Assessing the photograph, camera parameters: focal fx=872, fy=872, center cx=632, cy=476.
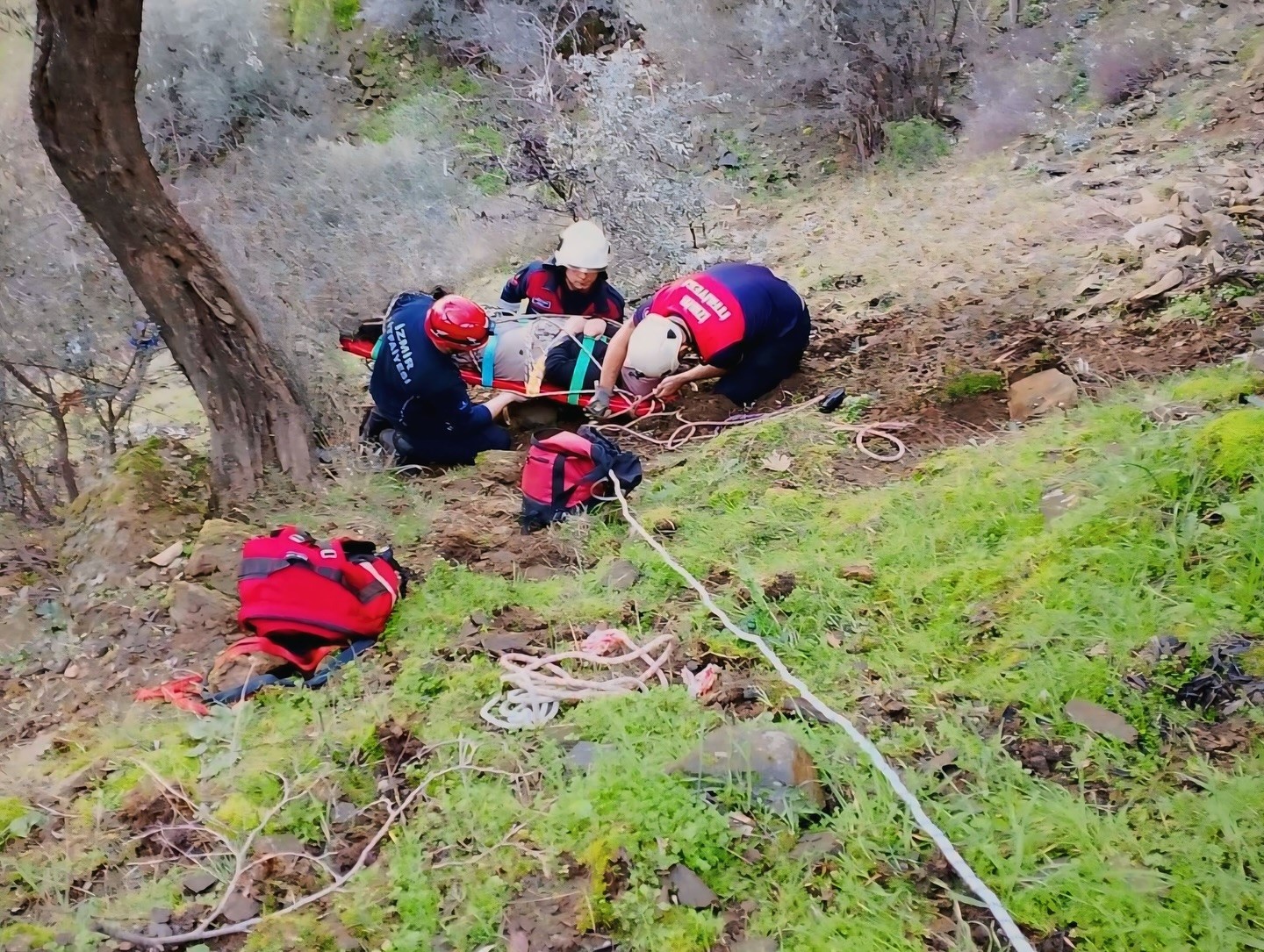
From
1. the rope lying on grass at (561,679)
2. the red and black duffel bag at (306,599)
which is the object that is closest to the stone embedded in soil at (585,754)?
the rope lying on grass at (561,679)

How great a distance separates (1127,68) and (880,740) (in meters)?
8.49

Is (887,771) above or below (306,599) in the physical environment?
below

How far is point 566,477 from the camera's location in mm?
3924

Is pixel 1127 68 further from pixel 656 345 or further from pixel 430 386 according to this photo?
pixel 430 386

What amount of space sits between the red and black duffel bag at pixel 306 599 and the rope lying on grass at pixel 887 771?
3.61 ft

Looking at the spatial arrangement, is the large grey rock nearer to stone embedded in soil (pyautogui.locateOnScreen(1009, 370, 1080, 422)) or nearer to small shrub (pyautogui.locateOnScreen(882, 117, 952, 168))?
stone embedded in soil (pyautogui.locateOnScreen(1009, 370, 1080, 422))

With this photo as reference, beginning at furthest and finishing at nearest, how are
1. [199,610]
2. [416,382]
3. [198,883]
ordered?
[416,382] < [199,610] < [198,883]

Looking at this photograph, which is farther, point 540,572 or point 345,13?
point 345,13

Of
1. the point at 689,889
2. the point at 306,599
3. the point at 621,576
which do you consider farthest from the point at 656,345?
the point at 689,889


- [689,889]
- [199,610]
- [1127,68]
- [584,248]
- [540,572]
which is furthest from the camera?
[1127,68]

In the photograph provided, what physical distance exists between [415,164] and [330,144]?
3.76 feet

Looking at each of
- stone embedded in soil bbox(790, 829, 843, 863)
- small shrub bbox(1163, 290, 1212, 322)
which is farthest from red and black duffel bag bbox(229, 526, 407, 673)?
small shrub bbox(1163, 290, 1212, 322)

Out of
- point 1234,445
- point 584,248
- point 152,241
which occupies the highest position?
point 152,241

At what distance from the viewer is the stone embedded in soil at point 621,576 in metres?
3.23
